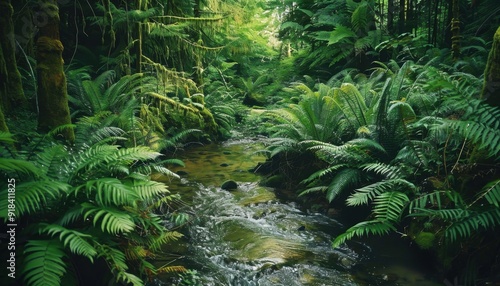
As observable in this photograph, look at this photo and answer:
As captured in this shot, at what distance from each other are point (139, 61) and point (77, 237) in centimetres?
546

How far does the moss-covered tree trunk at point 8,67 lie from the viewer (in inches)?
170

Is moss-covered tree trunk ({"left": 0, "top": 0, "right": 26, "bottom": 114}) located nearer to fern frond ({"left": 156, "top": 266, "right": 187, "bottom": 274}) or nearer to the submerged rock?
fern frond ({"left": 156, "top": 266, "right": 187, "bottom": 274})

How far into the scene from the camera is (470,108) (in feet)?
10.6

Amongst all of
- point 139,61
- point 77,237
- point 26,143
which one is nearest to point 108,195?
point 77,237

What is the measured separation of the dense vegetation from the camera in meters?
2.71

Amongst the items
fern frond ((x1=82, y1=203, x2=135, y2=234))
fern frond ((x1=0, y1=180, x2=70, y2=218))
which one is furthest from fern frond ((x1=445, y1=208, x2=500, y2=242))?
fern frond ((x1=0, y1=180, x2=70, y2=218))

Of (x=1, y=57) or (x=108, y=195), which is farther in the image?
(x=1, y=57)

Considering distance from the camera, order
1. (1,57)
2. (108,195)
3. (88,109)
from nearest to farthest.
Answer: (108,195)
(1,57)
(88,109)

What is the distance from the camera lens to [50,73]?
3740 mm

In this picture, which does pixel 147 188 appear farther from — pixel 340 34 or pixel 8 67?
pixel 340 34

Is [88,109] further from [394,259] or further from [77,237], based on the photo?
[394,259]

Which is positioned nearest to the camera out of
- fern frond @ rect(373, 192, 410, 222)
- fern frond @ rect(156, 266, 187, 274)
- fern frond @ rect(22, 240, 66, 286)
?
fern frond @ rect(22, 240, 66, 286)

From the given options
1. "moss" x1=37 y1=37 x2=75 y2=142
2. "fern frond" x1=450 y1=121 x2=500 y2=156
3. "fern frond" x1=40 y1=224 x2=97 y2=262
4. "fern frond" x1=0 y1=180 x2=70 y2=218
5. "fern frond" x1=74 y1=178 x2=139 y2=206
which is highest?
"moss" x1=37 y1=37 x2=75 y2=142

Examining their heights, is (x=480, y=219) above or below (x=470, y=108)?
below
